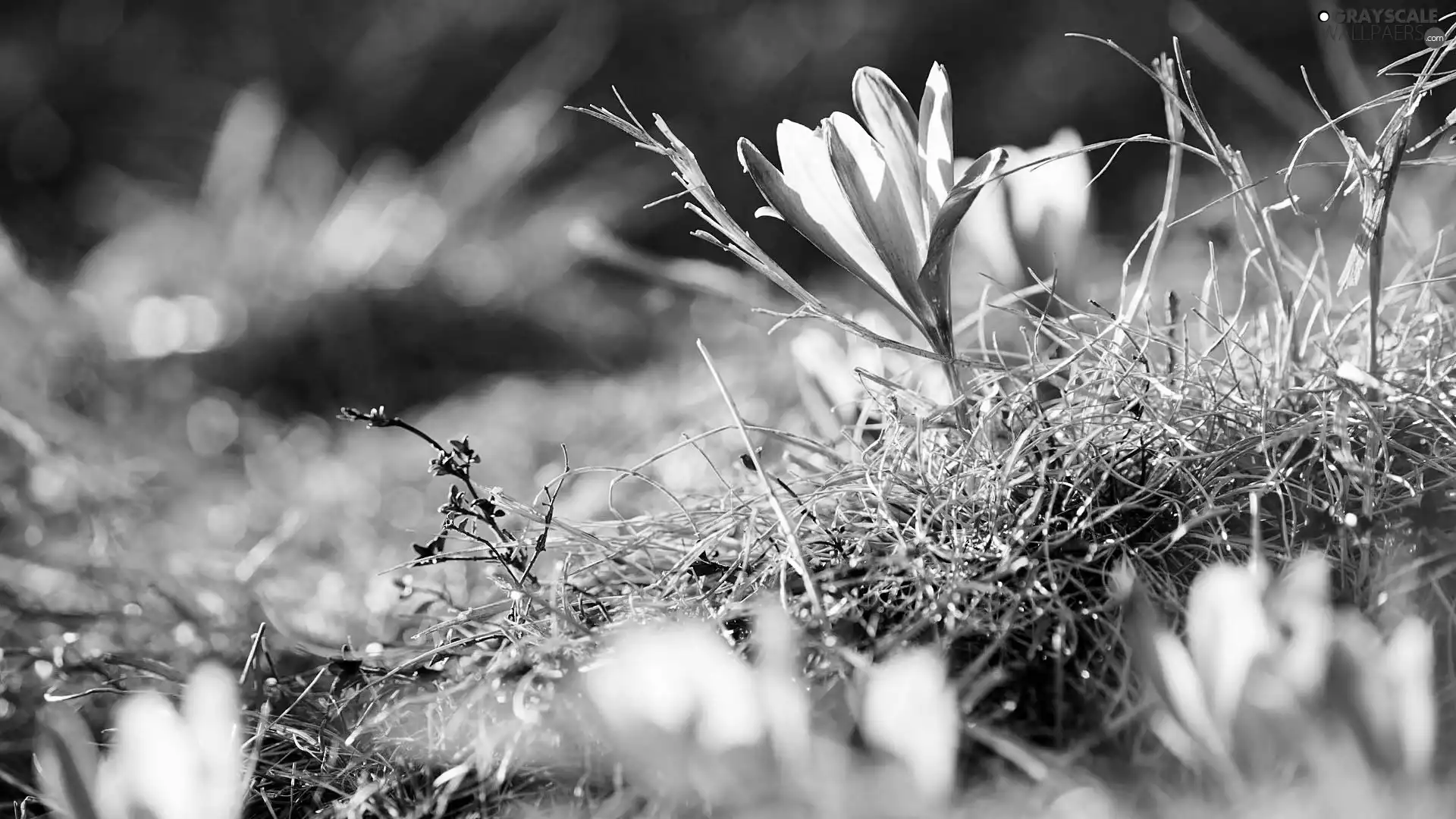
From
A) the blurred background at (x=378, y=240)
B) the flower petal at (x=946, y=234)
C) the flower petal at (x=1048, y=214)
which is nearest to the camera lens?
the flower petal at (x=946, y=234)

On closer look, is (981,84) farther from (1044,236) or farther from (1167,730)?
(1167,730)

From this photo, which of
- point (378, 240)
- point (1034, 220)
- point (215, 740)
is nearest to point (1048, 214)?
point (1034, 220)

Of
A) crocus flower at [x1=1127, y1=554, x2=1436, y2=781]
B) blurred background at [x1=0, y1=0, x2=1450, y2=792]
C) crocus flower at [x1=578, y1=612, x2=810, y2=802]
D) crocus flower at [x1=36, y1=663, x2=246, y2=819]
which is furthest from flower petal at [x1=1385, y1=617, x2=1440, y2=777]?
blurred background at [x1=0, y1=0, x2=1450, y2=792]

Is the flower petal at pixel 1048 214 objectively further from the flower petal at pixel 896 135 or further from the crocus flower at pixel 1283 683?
the crocus flower at pixel 1283 683

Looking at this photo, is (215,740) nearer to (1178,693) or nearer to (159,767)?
(159,767)

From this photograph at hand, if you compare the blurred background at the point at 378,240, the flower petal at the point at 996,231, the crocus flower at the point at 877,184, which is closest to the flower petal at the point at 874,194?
the crocus flower at the point at 877,184

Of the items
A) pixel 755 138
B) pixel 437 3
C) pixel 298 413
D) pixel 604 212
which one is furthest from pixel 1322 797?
pixel 437 3

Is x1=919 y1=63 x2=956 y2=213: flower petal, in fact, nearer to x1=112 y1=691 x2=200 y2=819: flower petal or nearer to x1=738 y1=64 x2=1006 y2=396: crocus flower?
x1=738 y1=64 x2=1006 y2=396: crocus flower
